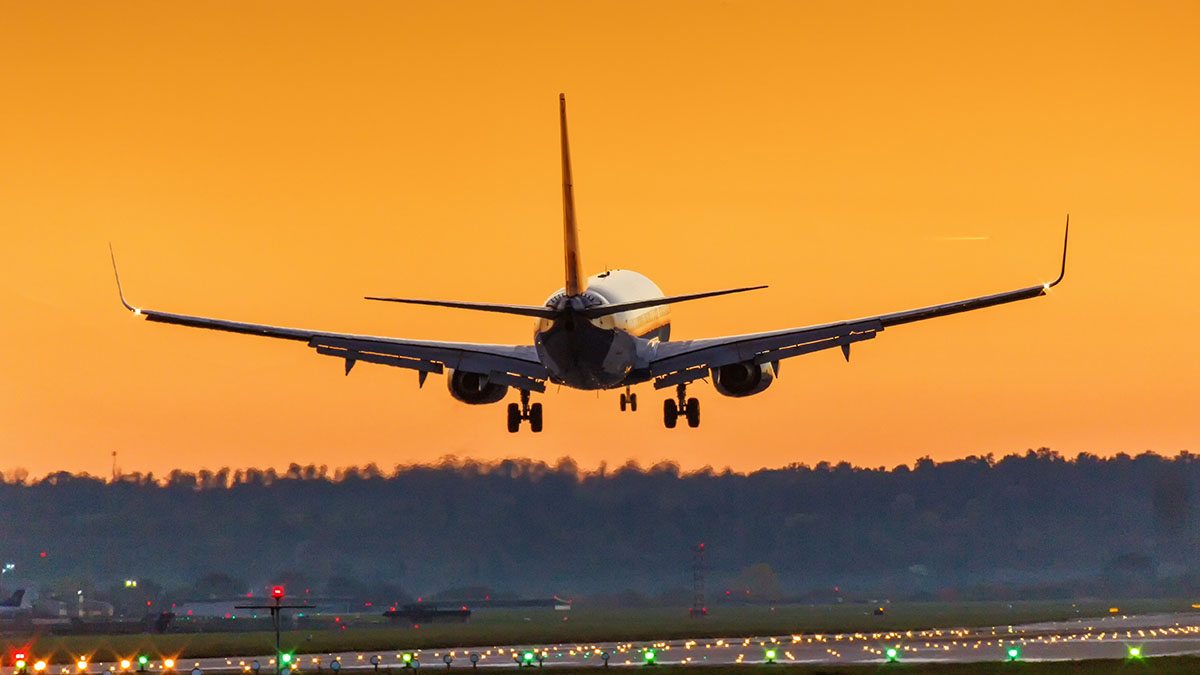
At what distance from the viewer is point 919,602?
14538cm

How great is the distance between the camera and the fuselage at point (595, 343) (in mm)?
70625

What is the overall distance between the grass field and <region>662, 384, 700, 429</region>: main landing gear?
26958 millimetres

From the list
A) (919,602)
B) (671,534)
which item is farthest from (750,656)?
(919,602)

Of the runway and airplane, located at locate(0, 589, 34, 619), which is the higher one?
airplane, located at locate(0, 589, 34, 619)

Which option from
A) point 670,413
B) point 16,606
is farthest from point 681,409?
point 16,606

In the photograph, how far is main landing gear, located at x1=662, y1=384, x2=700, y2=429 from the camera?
78.8 m

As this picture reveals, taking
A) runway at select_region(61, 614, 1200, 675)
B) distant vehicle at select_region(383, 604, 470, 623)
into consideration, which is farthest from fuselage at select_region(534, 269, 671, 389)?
distant vehicle at select_region(383, 604, 470, 623)

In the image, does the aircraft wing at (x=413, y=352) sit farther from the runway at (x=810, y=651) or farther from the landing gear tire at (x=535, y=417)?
the runway at (x=810, y=651)

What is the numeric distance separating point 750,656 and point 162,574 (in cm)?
6841

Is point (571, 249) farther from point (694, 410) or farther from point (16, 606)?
point (16, 606)

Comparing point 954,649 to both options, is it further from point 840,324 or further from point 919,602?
point 919,602

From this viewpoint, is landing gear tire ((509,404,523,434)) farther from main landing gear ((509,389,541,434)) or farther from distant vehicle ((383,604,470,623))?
distant vehicle ((383,604,470,623))

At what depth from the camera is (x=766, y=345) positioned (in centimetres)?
7531

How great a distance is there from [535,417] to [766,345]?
10.2 m
